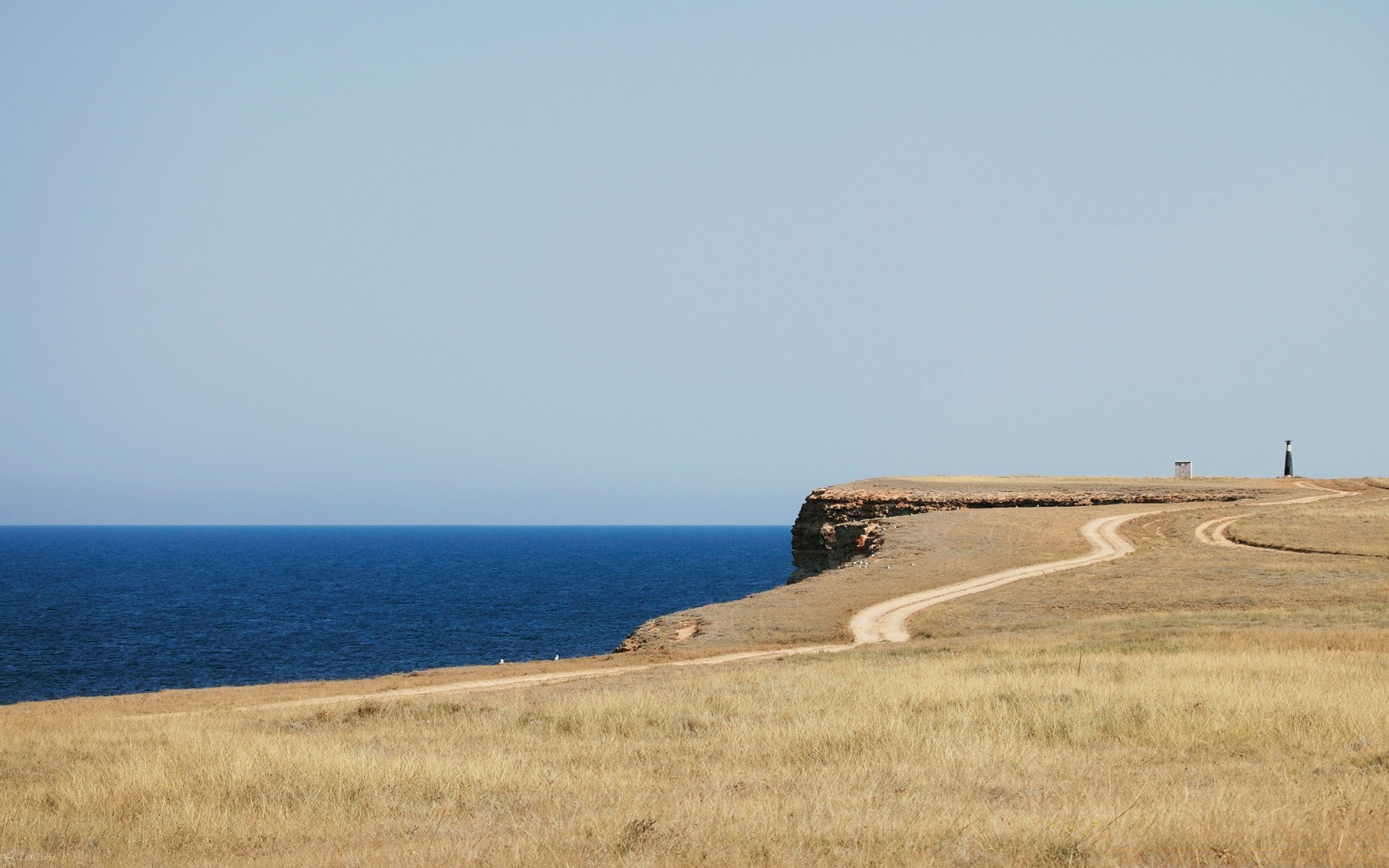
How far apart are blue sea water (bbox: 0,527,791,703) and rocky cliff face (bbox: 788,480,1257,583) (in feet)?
42.1

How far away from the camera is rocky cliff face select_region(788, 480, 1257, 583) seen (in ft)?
183

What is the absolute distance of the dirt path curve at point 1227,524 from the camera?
134 feet

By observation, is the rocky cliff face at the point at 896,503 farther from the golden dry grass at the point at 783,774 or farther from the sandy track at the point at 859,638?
the golden dry grass at the point at 783,774

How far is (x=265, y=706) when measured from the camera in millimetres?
21188

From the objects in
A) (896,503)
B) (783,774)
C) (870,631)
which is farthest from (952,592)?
(896,503)

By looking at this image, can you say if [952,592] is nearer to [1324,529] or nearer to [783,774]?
[1324,529]

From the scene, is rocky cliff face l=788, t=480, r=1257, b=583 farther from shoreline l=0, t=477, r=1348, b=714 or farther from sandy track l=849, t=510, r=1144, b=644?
shoreline l=0, t=477, r=1348, b=714

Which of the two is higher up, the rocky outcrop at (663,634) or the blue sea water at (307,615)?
the rocky outcrop at (663,634)

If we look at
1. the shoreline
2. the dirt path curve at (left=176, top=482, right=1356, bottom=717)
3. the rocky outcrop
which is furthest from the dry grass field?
the rocky outcrop

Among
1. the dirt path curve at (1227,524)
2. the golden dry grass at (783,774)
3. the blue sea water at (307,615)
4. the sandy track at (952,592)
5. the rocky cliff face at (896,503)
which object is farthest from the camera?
the rocky cliff face at (896,503)

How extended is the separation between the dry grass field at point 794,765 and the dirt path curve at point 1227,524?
18569 mm

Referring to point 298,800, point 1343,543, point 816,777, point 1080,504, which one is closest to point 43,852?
point 298,800

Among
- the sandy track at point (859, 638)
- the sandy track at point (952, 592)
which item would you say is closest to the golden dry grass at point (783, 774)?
the sandy track at point (859, 638)

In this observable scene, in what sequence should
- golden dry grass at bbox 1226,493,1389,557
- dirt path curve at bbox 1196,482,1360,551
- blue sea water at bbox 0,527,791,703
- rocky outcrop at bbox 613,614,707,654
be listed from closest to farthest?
rocky outcrop at bbox 613,614,707,654, golden dry grass at bbox 1226,493,1389,557, dirt path curve at bbox 1196,482,1360,551, blue sea water at bbox 0,527,791,703
